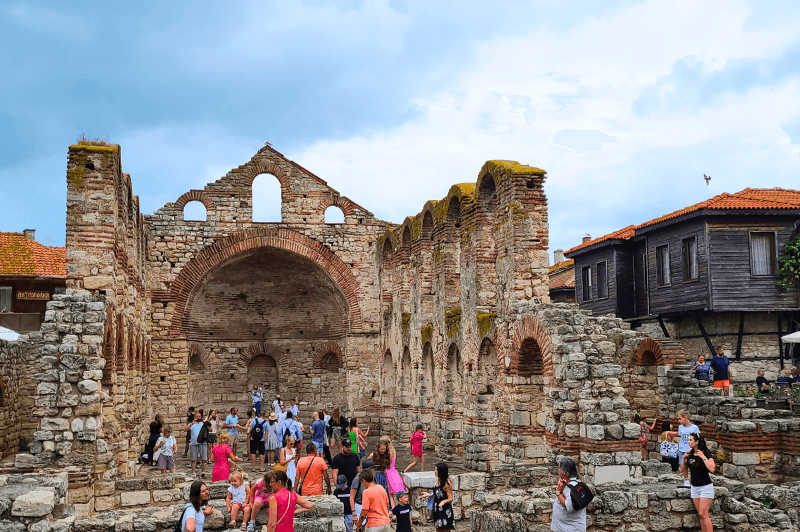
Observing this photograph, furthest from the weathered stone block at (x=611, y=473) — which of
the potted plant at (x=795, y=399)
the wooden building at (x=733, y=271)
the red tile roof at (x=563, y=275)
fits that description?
the red tile roof at (x=563, y=275)

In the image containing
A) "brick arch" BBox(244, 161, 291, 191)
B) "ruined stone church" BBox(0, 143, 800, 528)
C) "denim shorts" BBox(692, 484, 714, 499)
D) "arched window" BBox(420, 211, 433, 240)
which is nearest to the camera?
"denim shorts" BBox(692, 484, 714, 499)

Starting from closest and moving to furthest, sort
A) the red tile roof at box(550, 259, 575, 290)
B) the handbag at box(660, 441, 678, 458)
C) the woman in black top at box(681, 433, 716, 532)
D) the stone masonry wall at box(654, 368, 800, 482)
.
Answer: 1. the woman in black top at box(681, 433, 716, 532)
2. the handbag at box(660, 441, 678, 458)
3. the stone masonry wall at box(654, 368, 800, 482)
4. the red tile roof at box(550, 259, 575, 290)

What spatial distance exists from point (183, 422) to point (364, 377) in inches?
214

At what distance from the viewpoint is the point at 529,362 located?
13484 millimetres

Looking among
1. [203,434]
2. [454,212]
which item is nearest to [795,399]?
[454,212]

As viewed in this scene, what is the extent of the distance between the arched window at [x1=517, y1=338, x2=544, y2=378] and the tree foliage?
416 inches

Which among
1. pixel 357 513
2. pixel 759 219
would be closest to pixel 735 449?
pixel 357 513

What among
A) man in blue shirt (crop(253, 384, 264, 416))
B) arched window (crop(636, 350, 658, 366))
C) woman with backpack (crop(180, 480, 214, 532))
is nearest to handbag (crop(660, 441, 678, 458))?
arched window (crop(636, 350, 658, 366))

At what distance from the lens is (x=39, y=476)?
10.1 m

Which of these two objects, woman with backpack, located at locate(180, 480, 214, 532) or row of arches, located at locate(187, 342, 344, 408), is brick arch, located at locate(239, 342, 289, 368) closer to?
row of arches, located at locate(187, 342, 344, 408)

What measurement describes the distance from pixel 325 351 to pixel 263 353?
206cm

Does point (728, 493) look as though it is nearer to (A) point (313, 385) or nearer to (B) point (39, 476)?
(B) point (39, 476)

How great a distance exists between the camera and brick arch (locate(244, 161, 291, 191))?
912 inches

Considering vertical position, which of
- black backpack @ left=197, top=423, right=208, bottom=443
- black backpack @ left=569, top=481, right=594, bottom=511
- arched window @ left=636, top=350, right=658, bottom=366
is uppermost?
arched window @ left=636, top=350, right=658, bottom=366
